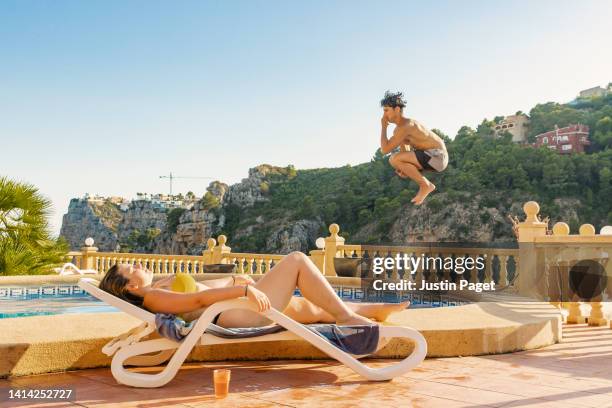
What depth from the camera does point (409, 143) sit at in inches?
218

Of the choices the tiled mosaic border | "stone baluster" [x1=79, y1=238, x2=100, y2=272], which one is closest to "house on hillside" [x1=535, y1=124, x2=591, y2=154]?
"stone baluster" [x1=79, y1=238, x2=100, y2=272]

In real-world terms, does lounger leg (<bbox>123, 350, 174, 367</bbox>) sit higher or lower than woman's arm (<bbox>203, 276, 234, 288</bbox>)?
lower

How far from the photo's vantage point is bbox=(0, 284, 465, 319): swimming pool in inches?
359

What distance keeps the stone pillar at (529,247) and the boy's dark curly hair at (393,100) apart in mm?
5002

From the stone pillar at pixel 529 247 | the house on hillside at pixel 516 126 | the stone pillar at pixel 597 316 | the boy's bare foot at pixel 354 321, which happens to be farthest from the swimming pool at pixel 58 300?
the house on hillside at pixel 516 126

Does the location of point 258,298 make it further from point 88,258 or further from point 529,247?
point 88,258

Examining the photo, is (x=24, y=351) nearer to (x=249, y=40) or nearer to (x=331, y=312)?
(x=331, y=312)

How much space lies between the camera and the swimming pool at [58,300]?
9125 millimetres

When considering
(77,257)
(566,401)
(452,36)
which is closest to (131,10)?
(77,257)

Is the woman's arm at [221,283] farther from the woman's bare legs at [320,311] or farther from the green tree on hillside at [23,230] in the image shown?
the green tree on hillside at [23,230]

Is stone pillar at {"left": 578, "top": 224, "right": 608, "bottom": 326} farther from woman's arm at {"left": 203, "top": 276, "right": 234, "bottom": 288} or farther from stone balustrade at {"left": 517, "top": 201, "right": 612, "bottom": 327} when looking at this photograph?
woman's arm at {"left": 203, "top": 276, "right": 234, "bottom": 288}

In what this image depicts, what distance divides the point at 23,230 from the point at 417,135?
32.8 feet

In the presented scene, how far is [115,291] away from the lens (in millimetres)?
3787

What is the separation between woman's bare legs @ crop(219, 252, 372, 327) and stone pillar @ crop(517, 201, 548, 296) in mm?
6354
